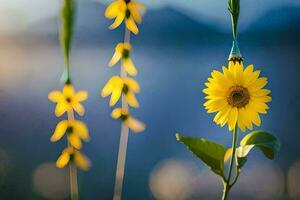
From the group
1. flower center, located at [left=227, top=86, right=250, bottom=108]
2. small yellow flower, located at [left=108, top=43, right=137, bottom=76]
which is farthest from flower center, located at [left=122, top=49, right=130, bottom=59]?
flower center, located at [left=227, top=86, right=250, bottom=108]

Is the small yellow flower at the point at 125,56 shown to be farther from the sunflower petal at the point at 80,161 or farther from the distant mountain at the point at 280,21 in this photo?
the distant mountain at the point at 280,21

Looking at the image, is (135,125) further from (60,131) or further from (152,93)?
(152,93)

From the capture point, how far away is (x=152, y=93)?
0.80 meters

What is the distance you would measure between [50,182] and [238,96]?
482 millimetres

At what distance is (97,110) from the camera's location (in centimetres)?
78

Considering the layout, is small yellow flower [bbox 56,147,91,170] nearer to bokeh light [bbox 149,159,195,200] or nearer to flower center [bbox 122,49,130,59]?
flower center [bbox 122,49,130,59]

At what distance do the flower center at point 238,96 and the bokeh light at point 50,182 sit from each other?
1.50 ft

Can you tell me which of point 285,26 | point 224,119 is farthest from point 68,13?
point 285,26

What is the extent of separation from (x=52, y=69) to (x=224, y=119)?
1.64 ft

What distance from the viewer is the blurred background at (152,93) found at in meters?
0.77

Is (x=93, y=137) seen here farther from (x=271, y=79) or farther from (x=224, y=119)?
(x=224, y=119)

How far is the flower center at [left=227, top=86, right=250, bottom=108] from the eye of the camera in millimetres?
371

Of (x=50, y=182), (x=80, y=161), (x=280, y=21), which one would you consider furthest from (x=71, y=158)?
(x=280, y=21)

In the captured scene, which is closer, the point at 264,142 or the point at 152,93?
the point at 264,142
